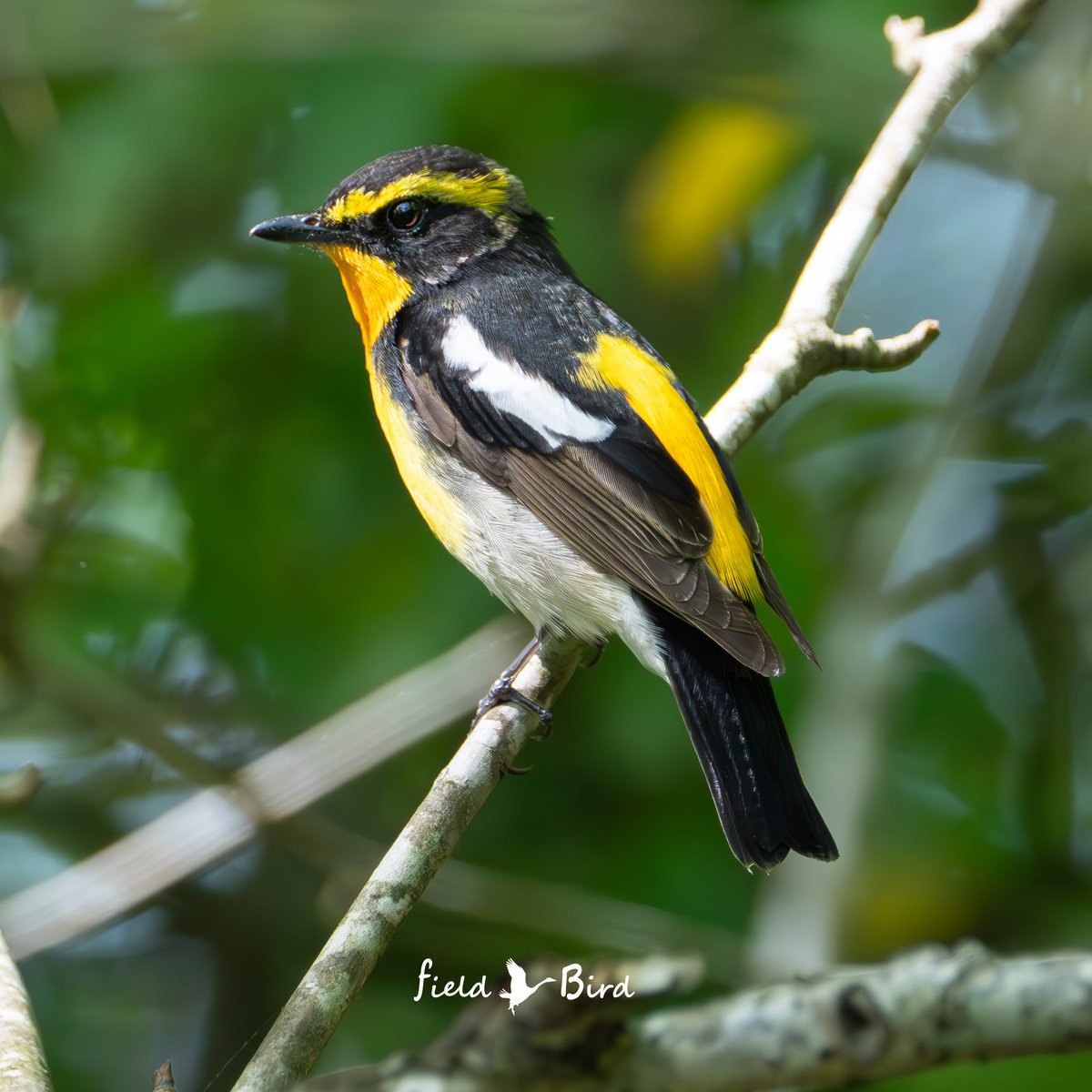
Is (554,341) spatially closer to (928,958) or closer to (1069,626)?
(1069,626)

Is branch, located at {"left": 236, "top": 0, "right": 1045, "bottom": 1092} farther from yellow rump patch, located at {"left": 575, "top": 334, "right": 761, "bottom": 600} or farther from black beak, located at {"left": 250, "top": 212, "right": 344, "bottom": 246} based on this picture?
black beak, located at {"left": 250, "top": 212, "right": 344, "bottom": 246}

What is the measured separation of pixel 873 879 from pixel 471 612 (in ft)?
4.61

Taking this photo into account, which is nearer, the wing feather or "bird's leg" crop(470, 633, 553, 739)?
the wing feather

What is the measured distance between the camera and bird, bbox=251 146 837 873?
278 cm

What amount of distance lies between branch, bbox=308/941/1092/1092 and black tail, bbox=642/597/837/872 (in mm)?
1496

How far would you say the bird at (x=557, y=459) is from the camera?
2.78m

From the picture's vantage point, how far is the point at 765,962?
9.83 feet

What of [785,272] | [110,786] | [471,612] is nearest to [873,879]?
[471,612]

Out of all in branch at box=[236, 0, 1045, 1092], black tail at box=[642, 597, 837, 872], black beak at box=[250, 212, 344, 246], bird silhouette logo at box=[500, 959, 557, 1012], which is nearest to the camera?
bird silhouette logo at box=[500, 959, 557, 1012]

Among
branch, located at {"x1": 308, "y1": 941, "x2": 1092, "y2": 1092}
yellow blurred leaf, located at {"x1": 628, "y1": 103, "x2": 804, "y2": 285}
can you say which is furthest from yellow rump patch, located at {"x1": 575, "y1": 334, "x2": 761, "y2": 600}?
branch, located at {"x1": 308, "y1": 941, "x2": 1092, "y2": 1092}

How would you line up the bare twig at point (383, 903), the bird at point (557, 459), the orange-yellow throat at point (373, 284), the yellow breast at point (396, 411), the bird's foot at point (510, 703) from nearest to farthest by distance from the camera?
1. the bare twig at point (383, 903)
2. the bird at point (557, 459)
3. the bird's foot at point (510, 703)
4. the yellow breast at point (396, 411)
5. the orange-yellow throat at point (373, 284)

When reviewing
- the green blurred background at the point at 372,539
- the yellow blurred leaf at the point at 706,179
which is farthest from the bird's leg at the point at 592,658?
the yellow blurred leaf at the point at 706,179

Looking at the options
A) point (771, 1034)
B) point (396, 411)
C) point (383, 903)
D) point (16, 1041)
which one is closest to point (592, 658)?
point (396, 411)

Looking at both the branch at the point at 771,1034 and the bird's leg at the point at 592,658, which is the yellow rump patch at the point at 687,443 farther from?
the branch at the point at 771,1034
